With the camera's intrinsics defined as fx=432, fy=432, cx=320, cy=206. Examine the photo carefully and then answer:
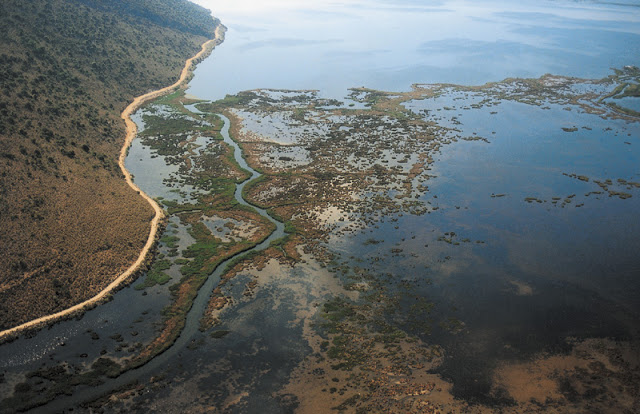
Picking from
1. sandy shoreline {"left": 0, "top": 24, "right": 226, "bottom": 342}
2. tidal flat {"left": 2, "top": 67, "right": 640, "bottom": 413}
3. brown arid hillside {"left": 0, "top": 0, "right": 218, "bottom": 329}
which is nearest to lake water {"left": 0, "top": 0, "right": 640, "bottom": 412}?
tidal flat {"left": 2, "top": 67, "right": 640, "bottom": 413}

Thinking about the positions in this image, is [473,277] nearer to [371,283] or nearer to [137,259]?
[371,283]

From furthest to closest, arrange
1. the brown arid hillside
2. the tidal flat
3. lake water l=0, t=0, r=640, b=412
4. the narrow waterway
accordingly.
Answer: the brown arid hillside < lake water l=0, t=0, r=640, b=412 < the tidal flat < the narrow waterway

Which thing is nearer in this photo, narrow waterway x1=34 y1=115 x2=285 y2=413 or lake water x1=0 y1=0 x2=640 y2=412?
narrow waterway x1=34 y1=115 x2=285 y2=413

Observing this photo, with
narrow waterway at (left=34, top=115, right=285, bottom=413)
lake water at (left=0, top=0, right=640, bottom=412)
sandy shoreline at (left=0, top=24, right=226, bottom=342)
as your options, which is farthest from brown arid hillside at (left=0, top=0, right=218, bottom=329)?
narrow waterway at (left=34, top=115, right=285, bottom=413)

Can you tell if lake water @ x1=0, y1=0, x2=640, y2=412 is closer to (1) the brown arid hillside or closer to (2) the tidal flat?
(2) the tidal flat

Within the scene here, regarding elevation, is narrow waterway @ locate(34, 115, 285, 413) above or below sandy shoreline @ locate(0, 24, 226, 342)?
below

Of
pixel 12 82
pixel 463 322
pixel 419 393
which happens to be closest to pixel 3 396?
pixel 419 393

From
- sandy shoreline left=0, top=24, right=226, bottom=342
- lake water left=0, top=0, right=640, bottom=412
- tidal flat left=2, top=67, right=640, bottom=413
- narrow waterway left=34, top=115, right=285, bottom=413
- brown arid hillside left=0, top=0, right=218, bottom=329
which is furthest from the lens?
brown arid hillside left=0, top=0, right=218, bottom=329

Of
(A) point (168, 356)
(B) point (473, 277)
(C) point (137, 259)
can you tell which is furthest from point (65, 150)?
(B) point (473, 277)

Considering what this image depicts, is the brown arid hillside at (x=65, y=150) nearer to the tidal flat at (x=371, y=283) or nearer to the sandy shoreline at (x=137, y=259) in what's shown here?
the sandy shoreline at (x=137, y=259)
